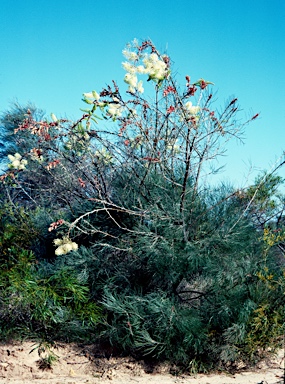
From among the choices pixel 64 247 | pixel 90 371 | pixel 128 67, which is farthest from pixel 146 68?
pixel 90 371

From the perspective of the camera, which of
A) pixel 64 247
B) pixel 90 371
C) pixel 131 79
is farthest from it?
pixel 90 371

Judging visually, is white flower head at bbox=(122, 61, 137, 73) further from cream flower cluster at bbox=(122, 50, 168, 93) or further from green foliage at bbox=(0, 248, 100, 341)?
green foliage at bbox=(0, 248, 100, 341)

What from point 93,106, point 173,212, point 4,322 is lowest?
point 4,322

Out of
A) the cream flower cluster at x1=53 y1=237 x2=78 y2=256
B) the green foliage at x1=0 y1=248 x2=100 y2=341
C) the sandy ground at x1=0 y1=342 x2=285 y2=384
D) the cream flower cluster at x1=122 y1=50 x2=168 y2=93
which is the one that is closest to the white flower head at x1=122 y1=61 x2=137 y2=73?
the cream flower cluster at x1=122 y1=50 x2=168 y2=93

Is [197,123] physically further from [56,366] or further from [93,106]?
[56,366]

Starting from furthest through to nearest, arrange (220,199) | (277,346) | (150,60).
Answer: (220,199) < (277,346) < (150,60)

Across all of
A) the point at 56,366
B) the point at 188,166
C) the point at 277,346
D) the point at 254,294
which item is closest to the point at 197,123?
the point at 188,166

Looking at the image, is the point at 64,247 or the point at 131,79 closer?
the point at 64,247

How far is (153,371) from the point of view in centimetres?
472

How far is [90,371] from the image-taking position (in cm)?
477

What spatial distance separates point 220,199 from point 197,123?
1123 mm

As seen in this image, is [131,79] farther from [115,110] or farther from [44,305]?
[44,305]

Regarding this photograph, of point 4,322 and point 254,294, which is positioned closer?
point 254,294

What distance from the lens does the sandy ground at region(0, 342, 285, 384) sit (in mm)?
4398
